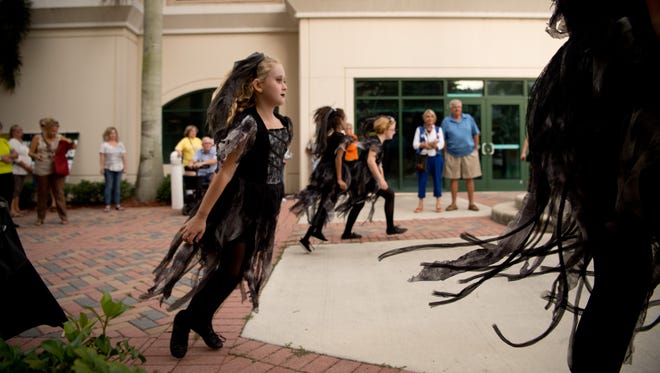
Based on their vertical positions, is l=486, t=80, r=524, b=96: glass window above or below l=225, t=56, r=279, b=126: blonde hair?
above

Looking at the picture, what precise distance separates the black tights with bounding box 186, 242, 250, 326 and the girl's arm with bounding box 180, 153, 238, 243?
22cm

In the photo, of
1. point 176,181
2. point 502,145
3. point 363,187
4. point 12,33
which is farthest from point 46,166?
point 502,145

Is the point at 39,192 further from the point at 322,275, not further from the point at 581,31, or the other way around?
the point at 581,31

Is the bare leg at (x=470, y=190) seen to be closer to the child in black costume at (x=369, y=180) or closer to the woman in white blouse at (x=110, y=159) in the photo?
the child in black costume at (x=369, y=180)

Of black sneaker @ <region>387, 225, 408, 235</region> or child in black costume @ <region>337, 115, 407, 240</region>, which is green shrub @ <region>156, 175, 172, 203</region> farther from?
black sneaker @ <region>387, 225, 408, 235</region>

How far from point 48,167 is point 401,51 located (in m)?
9.11

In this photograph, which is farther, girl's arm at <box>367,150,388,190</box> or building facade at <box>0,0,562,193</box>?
building facade at <box>0,0,562,193</box>

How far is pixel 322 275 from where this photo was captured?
476cm

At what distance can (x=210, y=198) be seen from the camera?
108 inches

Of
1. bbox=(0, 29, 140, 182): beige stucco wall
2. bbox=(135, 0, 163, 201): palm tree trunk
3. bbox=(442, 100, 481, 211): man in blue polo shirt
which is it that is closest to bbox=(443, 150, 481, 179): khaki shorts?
bbox=(442, 100, 481, 211): man in blue polo shirt

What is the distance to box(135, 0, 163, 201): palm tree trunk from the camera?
41.4 ft

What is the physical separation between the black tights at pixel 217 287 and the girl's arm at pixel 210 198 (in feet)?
0.71

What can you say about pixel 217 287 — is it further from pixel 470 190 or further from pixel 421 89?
pixel 421 89

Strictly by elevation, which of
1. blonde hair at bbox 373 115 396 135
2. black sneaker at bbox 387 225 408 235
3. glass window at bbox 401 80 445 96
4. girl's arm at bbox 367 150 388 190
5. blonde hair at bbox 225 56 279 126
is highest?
glass window at bbox 401 80 445 96
